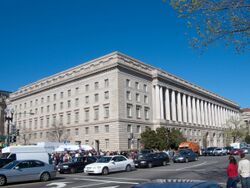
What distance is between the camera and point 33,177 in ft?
71.3

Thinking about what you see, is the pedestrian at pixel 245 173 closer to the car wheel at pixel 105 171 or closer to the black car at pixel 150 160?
the car wheel at pixel 105 171

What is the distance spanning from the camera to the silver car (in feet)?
66.9

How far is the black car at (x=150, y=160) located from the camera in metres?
32.9

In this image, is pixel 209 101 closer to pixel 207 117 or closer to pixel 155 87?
pixel 207 117

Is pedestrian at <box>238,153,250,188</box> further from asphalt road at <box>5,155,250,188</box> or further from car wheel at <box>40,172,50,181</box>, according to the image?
car wheel at <box>40,172,50,181</box>

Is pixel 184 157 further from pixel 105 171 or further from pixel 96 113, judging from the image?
pixel 96 113

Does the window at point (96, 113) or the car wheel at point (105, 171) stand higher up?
the window at point (96, 113)

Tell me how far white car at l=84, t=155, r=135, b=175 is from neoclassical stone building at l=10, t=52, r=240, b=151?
31.3 m

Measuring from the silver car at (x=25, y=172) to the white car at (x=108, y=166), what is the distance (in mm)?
4197

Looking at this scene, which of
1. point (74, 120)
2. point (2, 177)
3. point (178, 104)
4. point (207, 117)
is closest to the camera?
point (2, 177)

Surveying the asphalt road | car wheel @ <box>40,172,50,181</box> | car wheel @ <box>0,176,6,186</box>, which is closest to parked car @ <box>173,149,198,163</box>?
the asphalt road

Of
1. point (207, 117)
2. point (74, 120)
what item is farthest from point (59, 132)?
point (207, 117)

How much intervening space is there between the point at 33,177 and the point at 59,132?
184 feet

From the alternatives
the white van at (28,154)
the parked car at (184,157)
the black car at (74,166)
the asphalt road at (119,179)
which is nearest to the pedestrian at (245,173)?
the asphalt road at (119,179)
